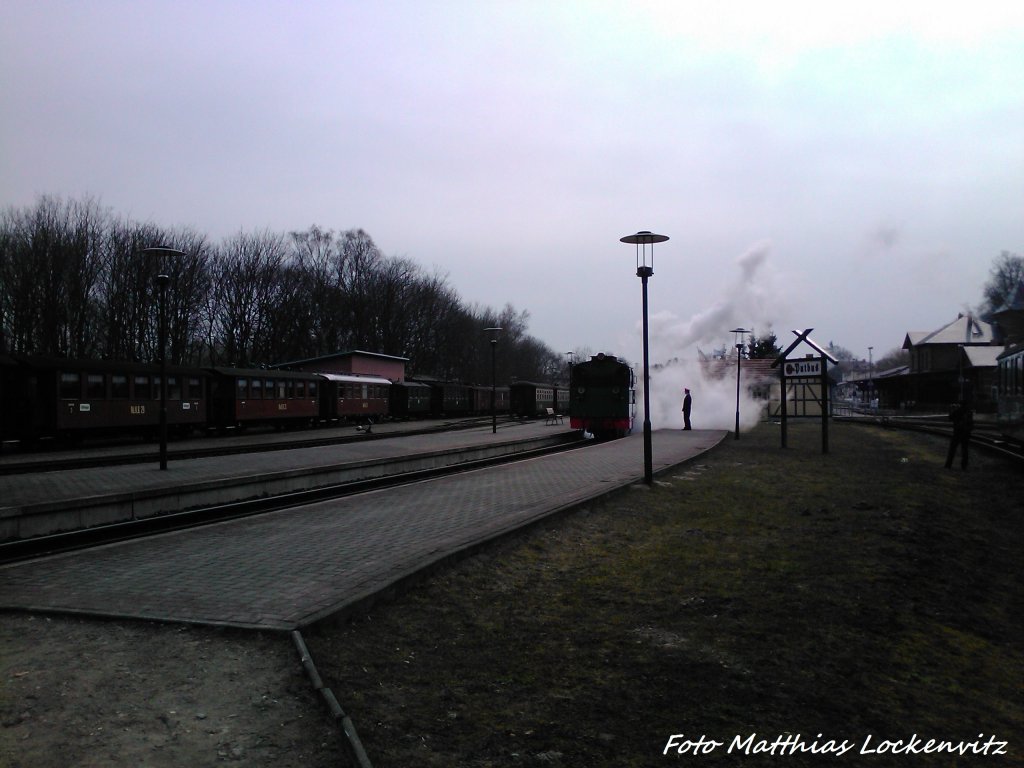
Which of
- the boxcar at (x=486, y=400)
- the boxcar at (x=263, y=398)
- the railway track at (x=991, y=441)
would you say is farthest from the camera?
the boxcar at (x=486, y=400)

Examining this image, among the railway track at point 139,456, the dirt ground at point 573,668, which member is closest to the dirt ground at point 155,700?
the dirt ground at point 573,668

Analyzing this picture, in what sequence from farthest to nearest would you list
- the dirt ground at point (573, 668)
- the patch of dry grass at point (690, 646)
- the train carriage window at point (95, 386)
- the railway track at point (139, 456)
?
the train carriage window at point (95, 386), the railway track at point (139, 456), the patch of dry grass at point (690, 646), the dirt ground at point (573, 668)

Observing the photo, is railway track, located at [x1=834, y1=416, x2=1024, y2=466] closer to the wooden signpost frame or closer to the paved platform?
the wooden signpost frame

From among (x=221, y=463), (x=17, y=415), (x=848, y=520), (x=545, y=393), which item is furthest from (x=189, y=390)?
(x=545, y=393)

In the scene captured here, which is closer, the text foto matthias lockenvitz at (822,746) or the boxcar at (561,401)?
the text foto matthias lockenvitz at (822,746)

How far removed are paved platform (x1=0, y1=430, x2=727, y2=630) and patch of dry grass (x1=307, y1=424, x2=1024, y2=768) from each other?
0.54 metres

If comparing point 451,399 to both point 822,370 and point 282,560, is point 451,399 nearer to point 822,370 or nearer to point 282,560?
point 822,370

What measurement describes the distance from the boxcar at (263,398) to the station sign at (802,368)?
2195 cm

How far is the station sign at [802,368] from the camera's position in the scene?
22.2 meters

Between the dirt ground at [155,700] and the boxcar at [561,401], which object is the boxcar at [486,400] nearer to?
the boxcar at [561,401]

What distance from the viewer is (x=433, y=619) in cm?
577

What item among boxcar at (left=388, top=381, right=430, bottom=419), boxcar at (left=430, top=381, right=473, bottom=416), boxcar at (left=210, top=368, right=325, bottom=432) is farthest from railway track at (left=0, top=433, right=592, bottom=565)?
boxcar at (left=430, top=381, right=473, bottom=416)

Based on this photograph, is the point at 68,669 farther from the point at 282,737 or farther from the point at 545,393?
the point at 545,393

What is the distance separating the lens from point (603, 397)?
30.2 m
